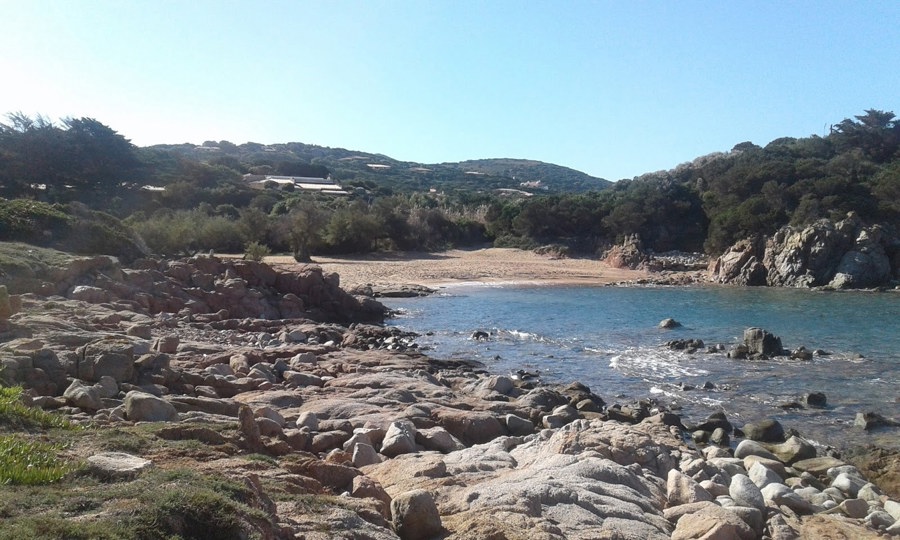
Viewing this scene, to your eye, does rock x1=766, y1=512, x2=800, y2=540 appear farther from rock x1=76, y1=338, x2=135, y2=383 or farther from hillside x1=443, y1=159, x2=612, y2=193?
hillside x1=443, y1=159, x2=612, y2=193

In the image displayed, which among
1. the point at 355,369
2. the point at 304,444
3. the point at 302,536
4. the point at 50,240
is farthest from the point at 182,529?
the point at 50,240

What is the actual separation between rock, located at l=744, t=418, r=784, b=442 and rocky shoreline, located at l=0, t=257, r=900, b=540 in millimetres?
24

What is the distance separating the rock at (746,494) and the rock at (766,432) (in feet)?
15.8

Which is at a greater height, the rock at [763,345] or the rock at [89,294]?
the rock at [89,294]

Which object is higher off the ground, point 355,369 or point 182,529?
point 182,529

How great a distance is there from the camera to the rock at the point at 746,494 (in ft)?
25.2

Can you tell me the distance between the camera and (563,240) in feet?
198

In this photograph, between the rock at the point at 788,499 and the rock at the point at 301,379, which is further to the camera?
the rock at the point at 301,379

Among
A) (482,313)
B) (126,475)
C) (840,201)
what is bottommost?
(482,313)

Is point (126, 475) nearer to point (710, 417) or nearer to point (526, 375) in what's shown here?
point (710, 417)

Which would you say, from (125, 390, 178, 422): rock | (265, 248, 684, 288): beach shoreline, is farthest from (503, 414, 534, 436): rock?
(265, 248, 684, 288): beach shoreline

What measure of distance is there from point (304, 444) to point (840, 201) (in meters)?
46.5

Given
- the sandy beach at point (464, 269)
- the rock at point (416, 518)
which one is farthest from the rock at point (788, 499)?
the sandy beach at point (464, 269)

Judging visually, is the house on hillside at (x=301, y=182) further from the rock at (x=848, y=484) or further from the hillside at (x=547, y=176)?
the hillside at (x=547, y=176)
